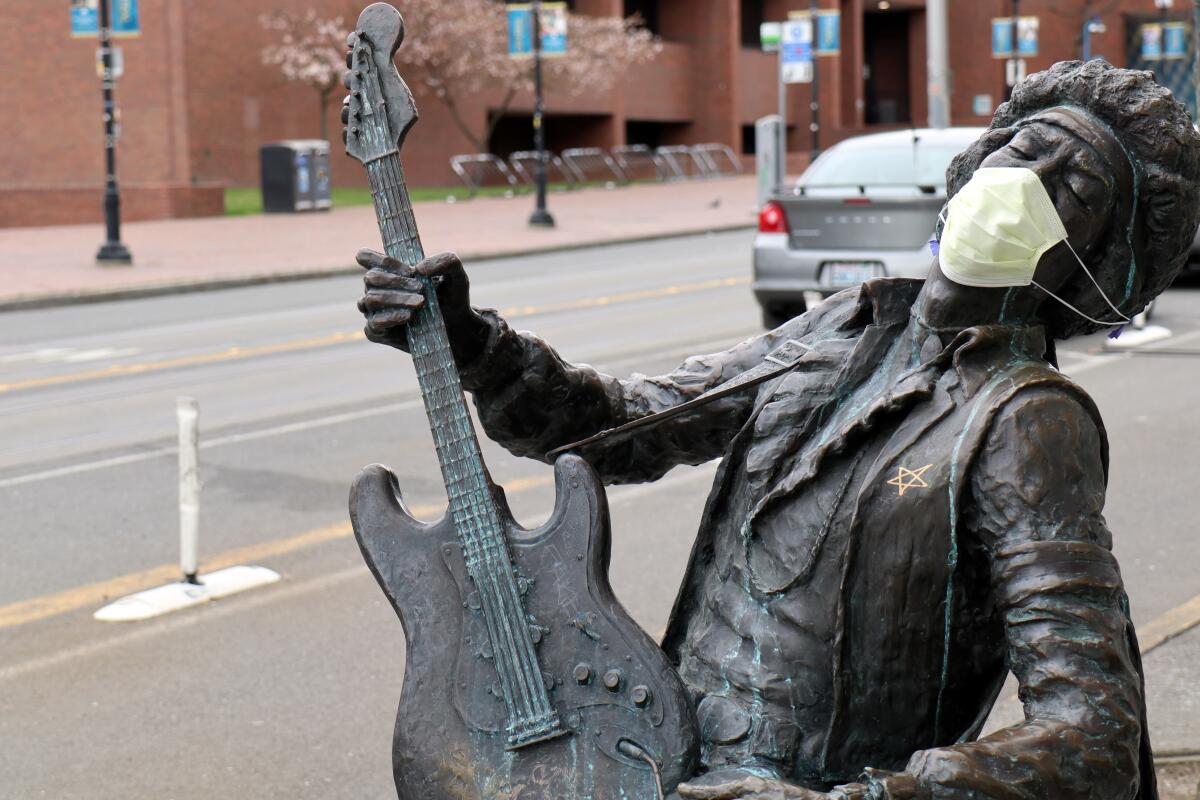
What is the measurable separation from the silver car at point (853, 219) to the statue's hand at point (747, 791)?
11.4 metres

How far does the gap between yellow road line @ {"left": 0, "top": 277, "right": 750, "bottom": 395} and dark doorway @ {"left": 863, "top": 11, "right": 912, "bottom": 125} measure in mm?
48824

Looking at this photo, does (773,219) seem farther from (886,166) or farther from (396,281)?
(396,281)

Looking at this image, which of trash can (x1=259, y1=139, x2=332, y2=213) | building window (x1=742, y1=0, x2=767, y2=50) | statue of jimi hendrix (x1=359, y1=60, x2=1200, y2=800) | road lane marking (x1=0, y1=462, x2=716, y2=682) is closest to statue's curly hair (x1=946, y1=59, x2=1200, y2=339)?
statue of jimi hendrix (x1=359, y1=60, x2=1200, y2=800)

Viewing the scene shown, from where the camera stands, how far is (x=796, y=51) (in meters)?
30.9

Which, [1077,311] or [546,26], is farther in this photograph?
[546,26]

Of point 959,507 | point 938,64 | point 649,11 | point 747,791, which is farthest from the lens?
point 649,11

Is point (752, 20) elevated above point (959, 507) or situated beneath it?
elevated above

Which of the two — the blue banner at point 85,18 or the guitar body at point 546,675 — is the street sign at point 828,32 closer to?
the blue banner at point 85,18

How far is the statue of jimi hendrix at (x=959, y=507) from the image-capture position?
187 cm

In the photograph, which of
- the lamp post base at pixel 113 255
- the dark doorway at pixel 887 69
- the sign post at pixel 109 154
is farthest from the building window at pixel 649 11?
the lamp post base at pixel 113 255

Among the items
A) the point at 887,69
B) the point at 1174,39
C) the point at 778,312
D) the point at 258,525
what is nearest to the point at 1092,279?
the point at 258,525

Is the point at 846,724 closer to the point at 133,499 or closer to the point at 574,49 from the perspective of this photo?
the point at 133,499

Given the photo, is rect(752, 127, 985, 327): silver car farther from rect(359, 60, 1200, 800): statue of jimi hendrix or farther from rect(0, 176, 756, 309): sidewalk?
rect(359, 60, 1200, 800): statue of jimi hendrix

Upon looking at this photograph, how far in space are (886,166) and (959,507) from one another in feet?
39.9
